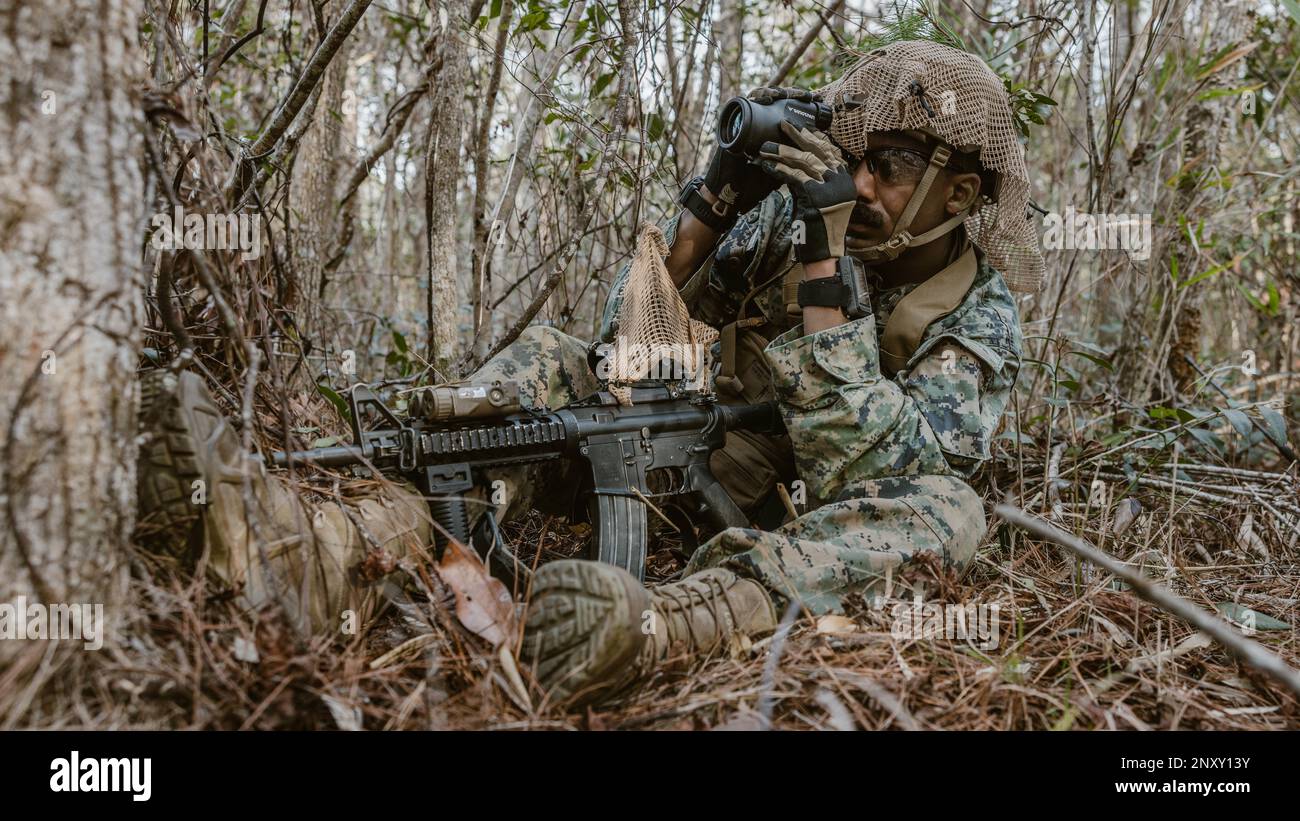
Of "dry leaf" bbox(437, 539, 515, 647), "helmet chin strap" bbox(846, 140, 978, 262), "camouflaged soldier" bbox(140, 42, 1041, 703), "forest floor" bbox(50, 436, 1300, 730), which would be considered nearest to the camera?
"forest floor" bbox(50, 436, 1300, 730)

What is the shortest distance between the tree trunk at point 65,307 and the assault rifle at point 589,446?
0.40 metres

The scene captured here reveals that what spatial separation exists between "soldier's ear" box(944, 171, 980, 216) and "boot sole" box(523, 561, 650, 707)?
1938 millimetres

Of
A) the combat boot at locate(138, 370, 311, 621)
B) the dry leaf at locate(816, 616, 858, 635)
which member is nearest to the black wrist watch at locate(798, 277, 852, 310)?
the dry leaf at locate(816, 616, 858, 635)

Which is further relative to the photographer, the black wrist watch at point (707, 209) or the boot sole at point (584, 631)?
the black wrist watch at point (707, 209)

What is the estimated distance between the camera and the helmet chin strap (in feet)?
9.20

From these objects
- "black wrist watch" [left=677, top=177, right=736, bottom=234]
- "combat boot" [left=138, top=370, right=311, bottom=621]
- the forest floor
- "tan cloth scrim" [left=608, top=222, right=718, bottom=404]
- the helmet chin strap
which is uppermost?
"black wrist watch" [left=677, top=177, right=736, bottom=234]

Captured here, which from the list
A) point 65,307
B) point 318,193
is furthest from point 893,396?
point 318,193

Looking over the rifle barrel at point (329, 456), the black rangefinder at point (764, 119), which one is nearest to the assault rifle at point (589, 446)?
the rifle barrel at point (329, 456)

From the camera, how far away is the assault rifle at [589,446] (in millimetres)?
2166

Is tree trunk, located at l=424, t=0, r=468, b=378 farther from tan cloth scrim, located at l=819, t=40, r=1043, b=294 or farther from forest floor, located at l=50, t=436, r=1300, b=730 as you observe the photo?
tan cloth scrim, located at l=819, t=40, r=1043, b=294

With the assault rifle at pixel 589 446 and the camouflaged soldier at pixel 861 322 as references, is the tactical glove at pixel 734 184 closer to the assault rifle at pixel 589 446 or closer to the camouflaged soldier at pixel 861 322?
the camouflaged soldier at pixel 861 322

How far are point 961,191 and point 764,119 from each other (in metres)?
0.79

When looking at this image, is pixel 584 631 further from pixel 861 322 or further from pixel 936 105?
pixel 936 105
